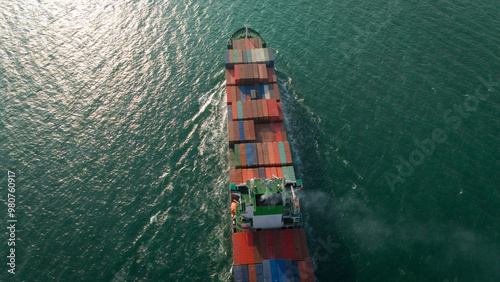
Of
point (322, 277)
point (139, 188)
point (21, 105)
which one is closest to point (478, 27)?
point (322, 277)

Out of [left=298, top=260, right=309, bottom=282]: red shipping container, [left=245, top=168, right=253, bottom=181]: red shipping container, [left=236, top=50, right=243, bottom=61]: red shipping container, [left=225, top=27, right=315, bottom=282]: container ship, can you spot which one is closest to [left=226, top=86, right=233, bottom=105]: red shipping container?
[left=225, top=27, right=315, bottom=282]: container ship

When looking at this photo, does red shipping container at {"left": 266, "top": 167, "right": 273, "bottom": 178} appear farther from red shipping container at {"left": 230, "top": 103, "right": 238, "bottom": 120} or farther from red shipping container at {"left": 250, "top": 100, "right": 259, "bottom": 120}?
red shipping container at {"left": 230, "top": 103, "right": 238, "bottom": 120}

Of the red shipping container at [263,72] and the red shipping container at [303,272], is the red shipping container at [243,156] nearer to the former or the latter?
the red shipping container at [303,272]

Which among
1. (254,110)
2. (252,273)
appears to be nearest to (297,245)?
(252,273)

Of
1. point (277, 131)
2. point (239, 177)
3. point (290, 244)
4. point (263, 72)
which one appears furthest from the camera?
point (263, 72)

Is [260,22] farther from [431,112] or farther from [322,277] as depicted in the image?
[322,277]

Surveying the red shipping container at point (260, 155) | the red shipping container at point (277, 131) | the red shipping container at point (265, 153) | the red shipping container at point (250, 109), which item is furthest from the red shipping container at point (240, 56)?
the red shipping container at point (265, 153)

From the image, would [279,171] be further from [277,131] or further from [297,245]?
[297,245]
